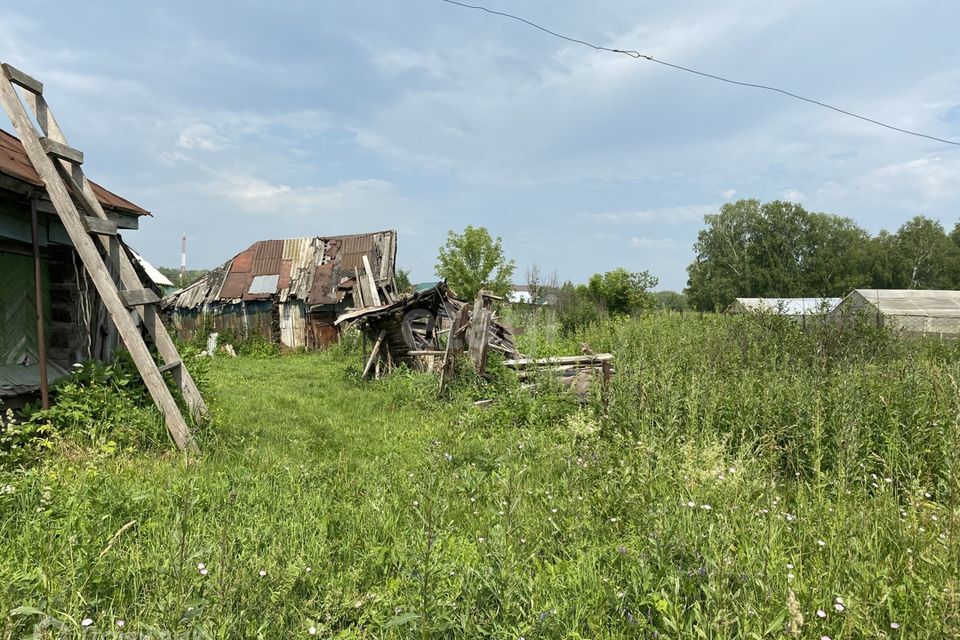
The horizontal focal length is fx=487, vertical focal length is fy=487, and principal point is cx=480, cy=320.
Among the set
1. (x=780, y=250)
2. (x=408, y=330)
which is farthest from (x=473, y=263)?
(x=780, y=250)

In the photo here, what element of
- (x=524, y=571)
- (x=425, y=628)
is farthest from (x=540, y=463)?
(x=425, y=628)

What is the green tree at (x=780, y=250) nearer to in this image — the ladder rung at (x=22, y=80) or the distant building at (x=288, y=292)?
the distant building at (x=288, y=292)

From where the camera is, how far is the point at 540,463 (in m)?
4.97

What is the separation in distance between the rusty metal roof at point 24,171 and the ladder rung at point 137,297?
4.61 ft

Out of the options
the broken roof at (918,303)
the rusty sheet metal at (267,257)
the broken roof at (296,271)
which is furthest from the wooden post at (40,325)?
the broken roof at (918,303)

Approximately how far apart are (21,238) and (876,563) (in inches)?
323

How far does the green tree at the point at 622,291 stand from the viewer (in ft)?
91.7

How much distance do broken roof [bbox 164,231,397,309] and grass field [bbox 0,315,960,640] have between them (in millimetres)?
15234

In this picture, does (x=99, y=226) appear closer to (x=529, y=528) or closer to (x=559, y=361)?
(x=529, y=528)

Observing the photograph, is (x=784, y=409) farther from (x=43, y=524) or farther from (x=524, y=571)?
(x=43, y=524)

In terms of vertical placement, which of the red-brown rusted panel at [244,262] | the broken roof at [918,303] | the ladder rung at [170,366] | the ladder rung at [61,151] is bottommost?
the ladder rung at [170,366]

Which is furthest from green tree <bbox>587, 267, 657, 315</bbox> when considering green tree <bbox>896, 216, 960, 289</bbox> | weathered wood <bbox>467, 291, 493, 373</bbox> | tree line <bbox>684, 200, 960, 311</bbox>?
green tree <bbox>896, 216, 960, 289</bbox>

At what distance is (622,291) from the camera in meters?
28.4

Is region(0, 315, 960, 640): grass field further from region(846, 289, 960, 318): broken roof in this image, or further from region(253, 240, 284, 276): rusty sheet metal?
region(846, 289, 960, 318): broken roof
